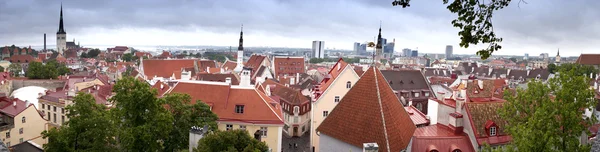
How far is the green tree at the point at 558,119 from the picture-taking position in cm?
1439

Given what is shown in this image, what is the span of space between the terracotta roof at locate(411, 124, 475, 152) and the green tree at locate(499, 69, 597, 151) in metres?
5.73

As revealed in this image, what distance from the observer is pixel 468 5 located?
9094 millimetres

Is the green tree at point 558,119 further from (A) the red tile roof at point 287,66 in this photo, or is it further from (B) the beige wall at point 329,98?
(A) the red tile roof at point 287,66

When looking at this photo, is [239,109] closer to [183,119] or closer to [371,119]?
[183,119]

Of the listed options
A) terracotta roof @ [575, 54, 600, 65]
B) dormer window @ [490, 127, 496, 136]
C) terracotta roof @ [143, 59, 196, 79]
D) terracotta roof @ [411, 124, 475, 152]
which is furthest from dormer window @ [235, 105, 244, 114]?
terracotta roof @ [575, 54, 600, 65]

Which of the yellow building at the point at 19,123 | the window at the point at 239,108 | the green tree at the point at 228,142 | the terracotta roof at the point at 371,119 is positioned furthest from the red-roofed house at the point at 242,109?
the yellow building at the point at 19,123

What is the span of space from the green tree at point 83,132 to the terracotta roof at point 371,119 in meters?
10.7

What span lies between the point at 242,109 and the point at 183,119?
23.7 ft

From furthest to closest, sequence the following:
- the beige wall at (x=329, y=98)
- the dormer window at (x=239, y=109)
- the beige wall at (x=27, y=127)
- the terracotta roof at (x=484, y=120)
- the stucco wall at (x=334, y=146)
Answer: the beige wall at (x=27, y=127) → the beige wall at (x=329, y=98) → the dormer window at (x=239, y=109) → the terracotta roof at (x=484, y=120) → the stucco wall at (x=334, y=146)

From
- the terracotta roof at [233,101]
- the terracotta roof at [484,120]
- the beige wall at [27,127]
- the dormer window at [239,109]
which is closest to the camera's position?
the terracotta roof at [484,120]

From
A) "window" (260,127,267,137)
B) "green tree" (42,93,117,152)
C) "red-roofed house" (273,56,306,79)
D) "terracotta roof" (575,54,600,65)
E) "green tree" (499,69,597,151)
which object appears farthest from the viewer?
"terracotta roof" (575,54,600,65)

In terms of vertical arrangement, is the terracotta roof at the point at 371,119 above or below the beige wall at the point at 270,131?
above

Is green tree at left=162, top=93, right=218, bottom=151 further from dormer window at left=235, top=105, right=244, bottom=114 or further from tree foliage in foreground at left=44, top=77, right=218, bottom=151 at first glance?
dormer window at left=235, top=105, right=244, bottom=114

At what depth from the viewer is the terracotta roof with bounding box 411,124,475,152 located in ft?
74.9
